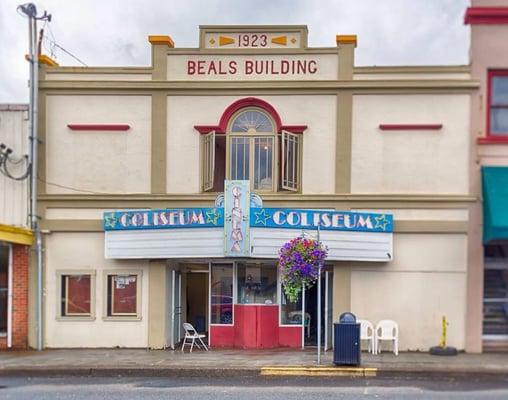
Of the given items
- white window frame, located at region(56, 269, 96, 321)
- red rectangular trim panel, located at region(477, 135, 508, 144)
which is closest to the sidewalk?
white window frame, located at region(56, 269, 96, 321)

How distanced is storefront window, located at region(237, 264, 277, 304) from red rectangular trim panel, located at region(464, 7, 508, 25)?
25.2 ft

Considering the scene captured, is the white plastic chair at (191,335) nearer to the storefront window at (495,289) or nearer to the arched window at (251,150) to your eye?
the arched window at (251,150)

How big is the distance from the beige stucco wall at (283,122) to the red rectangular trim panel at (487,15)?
3.72m

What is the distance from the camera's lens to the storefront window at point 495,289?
52.9 feet

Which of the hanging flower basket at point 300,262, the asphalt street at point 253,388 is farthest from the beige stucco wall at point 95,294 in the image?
the hanging flower basket at point 300,262

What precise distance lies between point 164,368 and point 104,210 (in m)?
4.72

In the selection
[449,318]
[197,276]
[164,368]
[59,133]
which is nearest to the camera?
[164,368]

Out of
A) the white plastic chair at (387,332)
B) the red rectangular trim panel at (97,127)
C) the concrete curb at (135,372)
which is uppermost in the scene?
the red rectangular trim panel at (97,127)

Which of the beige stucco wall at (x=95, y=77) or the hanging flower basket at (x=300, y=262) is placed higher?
the beige stucco wall at (x=95, y=77)

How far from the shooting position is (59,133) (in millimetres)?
17016

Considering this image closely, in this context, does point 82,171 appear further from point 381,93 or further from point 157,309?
point 381,93

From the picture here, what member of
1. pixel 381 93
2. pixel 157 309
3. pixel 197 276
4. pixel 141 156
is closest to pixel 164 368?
pixel 157 309

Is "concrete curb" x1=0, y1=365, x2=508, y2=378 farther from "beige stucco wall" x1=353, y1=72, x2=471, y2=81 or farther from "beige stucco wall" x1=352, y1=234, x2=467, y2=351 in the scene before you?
"beige stucco wall" x1=353, y1=72, x2=471, y2=81

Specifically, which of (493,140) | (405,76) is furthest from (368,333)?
(405,76)
